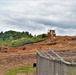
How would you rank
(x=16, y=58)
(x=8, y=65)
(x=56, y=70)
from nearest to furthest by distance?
(x=56, y=70) → (x=8, y=65) → (x=16, y=58)

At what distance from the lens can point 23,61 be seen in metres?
45.2

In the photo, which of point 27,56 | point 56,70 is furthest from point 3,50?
point 56,70

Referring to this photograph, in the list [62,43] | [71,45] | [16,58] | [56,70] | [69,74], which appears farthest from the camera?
[62,43]

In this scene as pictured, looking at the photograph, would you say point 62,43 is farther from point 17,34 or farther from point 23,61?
point 17,34

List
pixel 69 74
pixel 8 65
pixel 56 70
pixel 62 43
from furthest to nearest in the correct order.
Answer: pixel 62 43
pixel 8 65
pixel 56 70
pixel 69 74

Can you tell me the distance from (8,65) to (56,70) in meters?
33.0

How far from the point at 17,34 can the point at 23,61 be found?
5320 centimetres

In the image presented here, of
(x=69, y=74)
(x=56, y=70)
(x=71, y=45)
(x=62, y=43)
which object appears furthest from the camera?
(x=62, y=43)

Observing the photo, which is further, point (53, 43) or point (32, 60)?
point (53, 43)

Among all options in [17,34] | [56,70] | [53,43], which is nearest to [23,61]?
[53,43]

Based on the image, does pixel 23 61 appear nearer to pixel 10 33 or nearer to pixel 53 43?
pixel 53 43

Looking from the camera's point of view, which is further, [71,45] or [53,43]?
[53,43]

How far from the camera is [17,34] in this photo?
9812 centimetres

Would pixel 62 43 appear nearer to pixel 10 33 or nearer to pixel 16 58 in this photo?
pixel 16 58
